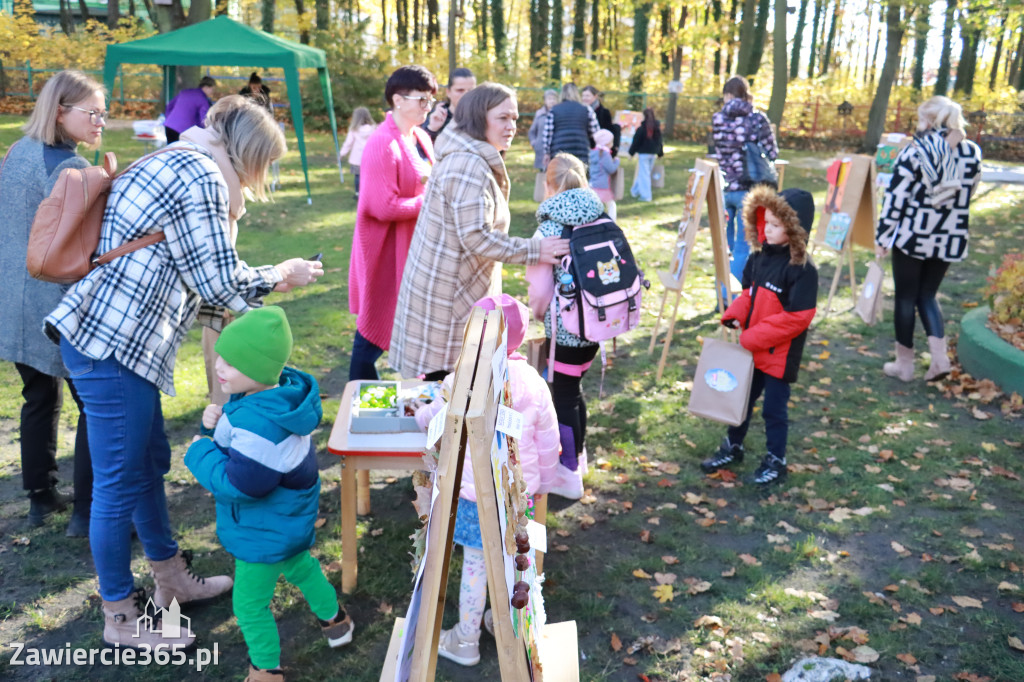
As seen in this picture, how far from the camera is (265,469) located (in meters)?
2.77

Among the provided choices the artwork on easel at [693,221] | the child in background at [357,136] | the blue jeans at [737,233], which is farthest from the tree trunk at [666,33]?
the artwork on easel at [693,221]

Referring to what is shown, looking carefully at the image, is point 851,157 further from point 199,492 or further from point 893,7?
point 893,7

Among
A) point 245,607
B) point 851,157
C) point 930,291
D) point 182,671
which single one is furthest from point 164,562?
point 851,157

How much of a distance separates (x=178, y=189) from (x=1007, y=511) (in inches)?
186

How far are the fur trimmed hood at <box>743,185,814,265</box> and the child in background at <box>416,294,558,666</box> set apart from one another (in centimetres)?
201

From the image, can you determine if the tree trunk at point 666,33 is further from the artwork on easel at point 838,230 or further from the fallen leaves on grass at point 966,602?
the fallen leaves on grass at point 966,602

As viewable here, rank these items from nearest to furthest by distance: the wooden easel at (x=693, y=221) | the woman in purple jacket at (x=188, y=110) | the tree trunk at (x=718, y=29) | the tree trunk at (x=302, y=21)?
the wooden easel at (x=693, y=221) < the woman in purple jacket at (x=188, y=110) < the tree trunk at (x=718, y=29) < the tree trunk at (x=302, y=21)

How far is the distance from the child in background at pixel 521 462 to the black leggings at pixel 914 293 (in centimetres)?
428

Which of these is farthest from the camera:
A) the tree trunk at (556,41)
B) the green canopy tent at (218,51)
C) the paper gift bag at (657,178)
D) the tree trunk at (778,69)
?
the tree trunk at (556,41)

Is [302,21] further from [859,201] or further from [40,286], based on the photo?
[40,286]

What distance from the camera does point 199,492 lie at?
4660 millimetres

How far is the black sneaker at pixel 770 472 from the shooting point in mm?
4957

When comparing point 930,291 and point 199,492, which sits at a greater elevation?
point 930,291

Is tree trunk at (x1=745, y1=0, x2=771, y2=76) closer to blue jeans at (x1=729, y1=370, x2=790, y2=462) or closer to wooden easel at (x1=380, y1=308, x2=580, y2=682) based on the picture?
blue jeans at (x1=729, y1=370, x2=790, y2=462)
